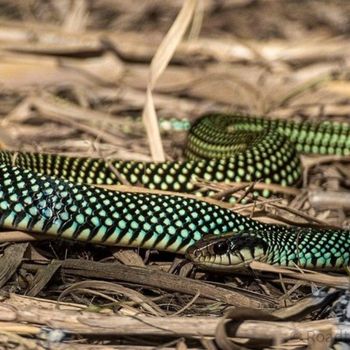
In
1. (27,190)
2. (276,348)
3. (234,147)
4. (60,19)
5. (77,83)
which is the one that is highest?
(60,19)

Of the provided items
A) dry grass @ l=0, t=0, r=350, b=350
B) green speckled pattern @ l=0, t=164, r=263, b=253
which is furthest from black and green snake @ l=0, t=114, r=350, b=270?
dry grass @ l=0, t=0, r=350, b=350

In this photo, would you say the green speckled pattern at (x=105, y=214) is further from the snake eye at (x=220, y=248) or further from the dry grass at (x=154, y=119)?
the snake eye at (x=220, y=248)

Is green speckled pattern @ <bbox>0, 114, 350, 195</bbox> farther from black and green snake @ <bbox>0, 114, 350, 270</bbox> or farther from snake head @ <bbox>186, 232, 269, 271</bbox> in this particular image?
snake head @ <bbox>186, 232, 269, 271</bbox>

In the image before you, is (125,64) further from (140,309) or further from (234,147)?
(140,309)

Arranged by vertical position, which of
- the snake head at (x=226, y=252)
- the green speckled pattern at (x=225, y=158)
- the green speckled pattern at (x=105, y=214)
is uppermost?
the green speckled pattern at (x=225, y=158)

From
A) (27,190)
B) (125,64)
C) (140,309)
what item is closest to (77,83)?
(125,64)

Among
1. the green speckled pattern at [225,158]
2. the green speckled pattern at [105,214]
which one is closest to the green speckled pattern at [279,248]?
the green speckled pattern at [105,214]

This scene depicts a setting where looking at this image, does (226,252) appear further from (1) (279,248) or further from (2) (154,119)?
(2) (154,119)
